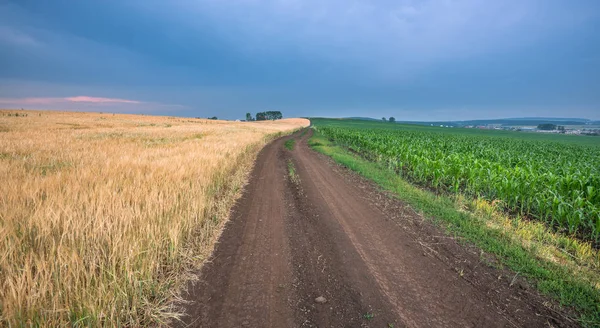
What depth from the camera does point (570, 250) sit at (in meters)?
5.96

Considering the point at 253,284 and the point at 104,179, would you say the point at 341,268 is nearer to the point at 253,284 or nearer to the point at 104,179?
the point at 253,284

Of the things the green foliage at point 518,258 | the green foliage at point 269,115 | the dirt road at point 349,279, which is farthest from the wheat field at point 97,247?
the green foliage at point 269,115

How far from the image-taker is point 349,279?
4121mm

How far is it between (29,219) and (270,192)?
6.03m

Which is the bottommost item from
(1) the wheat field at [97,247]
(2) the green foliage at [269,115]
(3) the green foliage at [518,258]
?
(3) the green foliage at [518,258]

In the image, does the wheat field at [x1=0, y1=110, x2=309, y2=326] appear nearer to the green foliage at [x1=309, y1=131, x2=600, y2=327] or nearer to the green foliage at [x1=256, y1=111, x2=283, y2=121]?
the green foliage at [x1=309, y1=131, x2=600, y2=327]

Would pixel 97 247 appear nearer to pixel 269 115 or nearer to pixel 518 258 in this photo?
pixel 518 258

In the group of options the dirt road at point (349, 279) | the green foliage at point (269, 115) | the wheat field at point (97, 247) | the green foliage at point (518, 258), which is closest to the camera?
the wheat field at point (97, 247)

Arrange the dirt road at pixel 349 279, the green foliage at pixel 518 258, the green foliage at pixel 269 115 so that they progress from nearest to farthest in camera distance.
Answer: the dirt road at pixel 349 279, the green foliage at pixel 518 258, the green foliage at pixel 269 115

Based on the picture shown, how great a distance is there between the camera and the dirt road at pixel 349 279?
Result: 3326 millimetres

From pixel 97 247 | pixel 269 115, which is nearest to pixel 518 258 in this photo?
pixel 97 247

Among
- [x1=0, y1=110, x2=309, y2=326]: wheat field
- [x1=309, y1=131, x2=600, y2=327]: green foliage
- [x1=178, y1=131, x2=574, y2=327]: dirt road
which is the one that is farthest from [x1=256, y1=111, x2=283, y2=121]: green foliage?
[x1=178, y1=131, x2=574, y2=327]: dirt road

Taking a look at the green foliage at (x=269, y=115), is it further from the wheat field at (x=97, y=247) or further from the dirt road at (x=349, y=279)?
the dirt road at (x=349, y=279)

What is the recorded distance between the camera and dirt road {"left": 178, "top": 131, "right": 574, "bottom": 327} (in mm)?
3326
